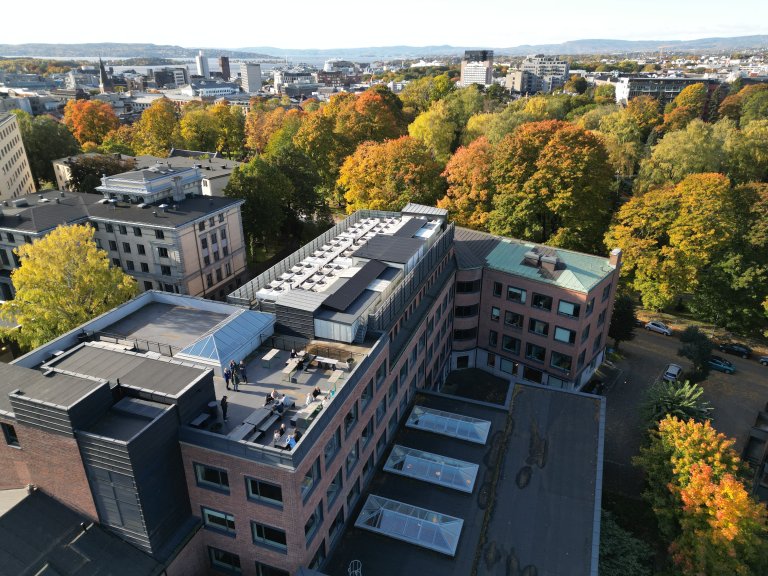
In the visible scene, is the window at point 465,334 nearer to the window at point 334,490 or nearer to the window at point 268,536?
the window at point 334,490

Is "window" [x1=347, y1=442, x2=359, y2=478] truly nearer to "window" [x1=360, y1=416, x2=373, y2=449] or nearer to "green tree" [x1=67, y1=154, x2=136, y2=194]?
"window" [x1=360, y1=416, x2=373, y2=449]

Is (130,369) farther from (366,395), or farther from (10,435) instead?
(366,395)

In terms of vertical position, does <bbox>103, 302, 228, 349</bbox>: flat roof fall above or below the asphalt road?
above

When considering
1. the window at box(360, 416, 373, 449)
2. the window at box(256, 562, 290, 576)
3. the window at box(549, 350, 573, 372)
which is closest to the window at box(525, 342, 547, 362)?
the window at box(549, 350, 573, 372)

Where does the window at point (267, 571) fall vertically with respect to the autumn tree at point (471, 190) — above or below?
below

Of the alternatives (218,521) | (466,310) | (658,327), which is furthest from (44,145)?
(658,327)

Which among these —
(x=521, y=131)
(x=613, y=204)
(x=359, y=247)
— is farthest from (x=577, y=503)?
(x=613, y=204)

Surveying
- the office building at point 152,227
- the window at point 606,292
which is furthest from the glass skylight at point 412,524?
the office building at point 152,227
